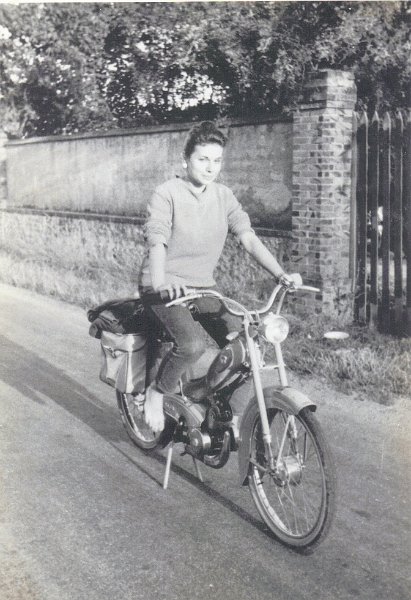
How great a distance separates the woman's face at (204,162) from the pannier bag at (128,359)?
1044 millimetres

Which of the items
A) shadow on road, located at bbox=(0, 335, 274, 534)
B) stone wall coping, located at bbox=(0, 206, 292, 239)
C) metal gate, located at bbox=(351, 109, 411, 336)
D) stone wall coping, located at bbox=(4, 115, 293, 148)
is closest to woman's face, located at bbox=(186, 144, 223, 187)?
shadow on road, located at bbox=(0, 335, 274, 534)

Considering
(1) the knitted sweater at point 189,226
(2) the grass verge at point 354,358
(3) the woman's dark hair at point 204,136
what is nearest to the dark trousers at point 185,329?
(1) the knitted sweater at point 189,226

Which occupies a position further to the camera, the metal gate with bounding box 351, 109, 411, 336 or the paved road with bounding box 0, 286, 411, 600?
the metal gate with bounding box 351, 109, 411, 336

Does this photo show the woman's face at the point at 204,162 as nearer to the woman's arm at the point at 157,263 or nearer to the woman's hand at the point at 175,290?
the woman's arm at the point at 157,263

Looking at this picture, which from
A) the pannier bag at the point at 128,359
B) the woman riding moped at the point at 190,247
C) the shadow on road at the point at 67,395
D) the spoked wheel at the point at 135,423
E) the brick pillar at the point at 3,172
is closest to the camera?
the woman riding moped at the point at 190,247

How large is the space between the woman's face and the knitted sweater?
0.10 m

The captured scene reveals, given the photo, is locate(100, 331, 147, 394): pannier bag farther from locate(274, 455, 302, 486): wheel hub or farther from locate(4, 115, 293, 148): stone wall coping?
locate(4, 115, 293, 148): stone wall coping

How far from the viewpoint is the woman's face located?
3.70 metres

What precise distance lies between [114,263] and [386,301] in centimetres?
573

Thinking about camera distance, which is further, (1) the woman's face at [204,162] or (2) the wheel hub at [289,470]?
(1) the woman's face at [204,162]

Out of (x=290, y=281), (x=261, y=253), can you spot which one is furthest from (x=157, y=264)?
(x=290, y=281)

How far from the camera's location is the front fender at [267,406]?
122 inches

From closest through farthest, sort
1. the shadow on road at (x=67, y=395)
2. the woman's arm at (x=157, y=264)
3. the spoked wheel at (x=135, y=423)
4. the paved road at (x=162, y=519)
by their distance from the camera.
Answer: the paved road at (x=162, y=519)
the woman's arm at (x=157, y=264)
the shadow on road at (x=67, y=395)
the spoked wheel at (x=135, y=423)

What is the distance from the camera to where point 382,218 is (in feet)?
23.5
